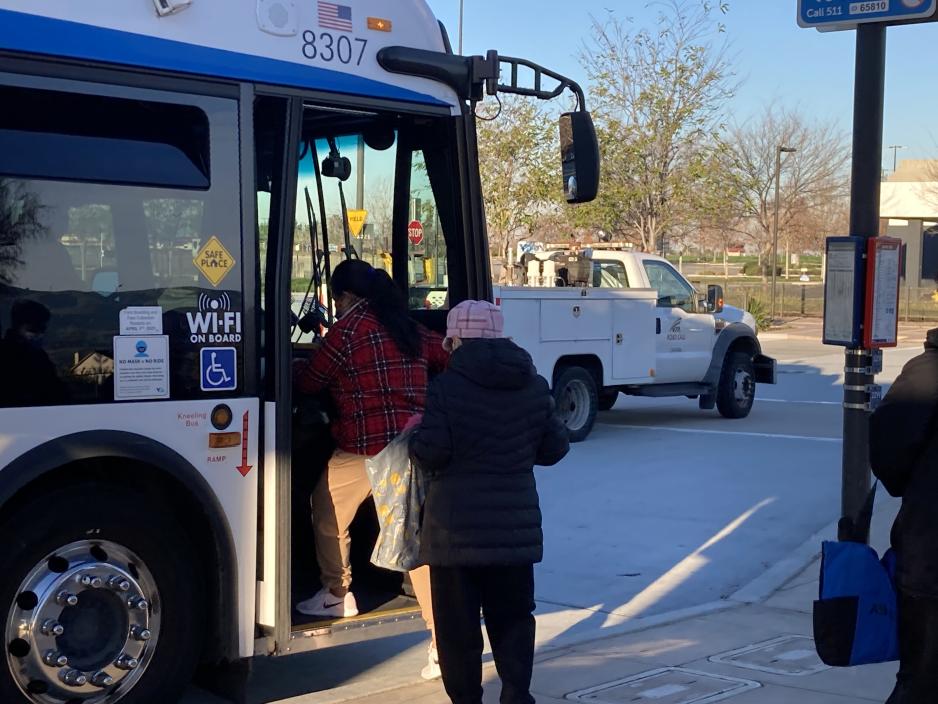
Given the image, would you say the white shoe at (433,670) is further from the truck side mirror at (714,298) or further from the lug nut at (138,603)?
the truck side mirror at (714,298)

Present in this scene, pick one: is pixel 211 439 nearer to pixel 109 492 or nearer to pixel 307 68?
pixel 109 492

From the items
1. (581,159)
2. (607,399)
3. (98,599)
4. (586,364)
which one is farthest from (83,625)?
(607,399)

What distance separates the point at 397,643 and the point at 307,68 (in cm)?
322

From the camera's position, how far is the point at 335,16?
5.50m

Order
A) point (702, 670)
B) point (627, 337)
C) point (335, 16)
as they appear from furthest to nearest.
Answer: point (627, 337)
point (702, 670)
point (335, 16)

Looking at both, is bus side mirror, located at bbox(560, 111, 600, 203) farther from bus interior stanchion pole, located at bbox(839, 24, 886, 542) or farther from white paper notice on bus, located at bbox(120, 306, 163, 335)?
white paper notice on bus, located at bbox(120, 306, 163, 335)

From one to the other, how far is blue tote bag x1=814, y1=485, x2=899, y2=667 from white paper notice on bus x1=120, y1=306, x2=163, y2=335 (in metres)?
2.63

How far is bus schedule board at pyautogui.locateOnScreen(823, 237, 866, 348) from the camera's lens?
6.95 meters

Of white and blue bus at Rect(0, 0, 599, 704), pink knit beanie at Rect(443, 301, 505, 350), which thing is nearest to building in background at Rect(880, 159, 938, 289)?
white and blue bus at Rect(0, 0, 599, 704)

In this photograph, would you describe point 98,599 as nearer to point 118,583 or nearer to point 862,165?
point 118,583

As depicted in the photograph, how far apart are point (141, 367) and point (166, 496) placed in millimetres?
567

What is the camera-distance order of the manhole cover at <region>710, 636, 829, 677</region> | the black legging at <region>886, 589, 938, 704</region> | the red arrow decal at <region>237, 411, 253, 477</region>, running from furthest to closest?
the manhole cover at <region>710, 636, 829, 677</region> → the red arrow decal at <region>237, 411, 253, 477</region> → the black legging at <region>886, 589, 938, 704</region>

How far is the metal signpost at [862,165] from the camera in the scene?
688 cm

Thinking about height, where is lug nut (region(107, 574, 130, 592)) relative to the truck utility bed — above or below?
below
